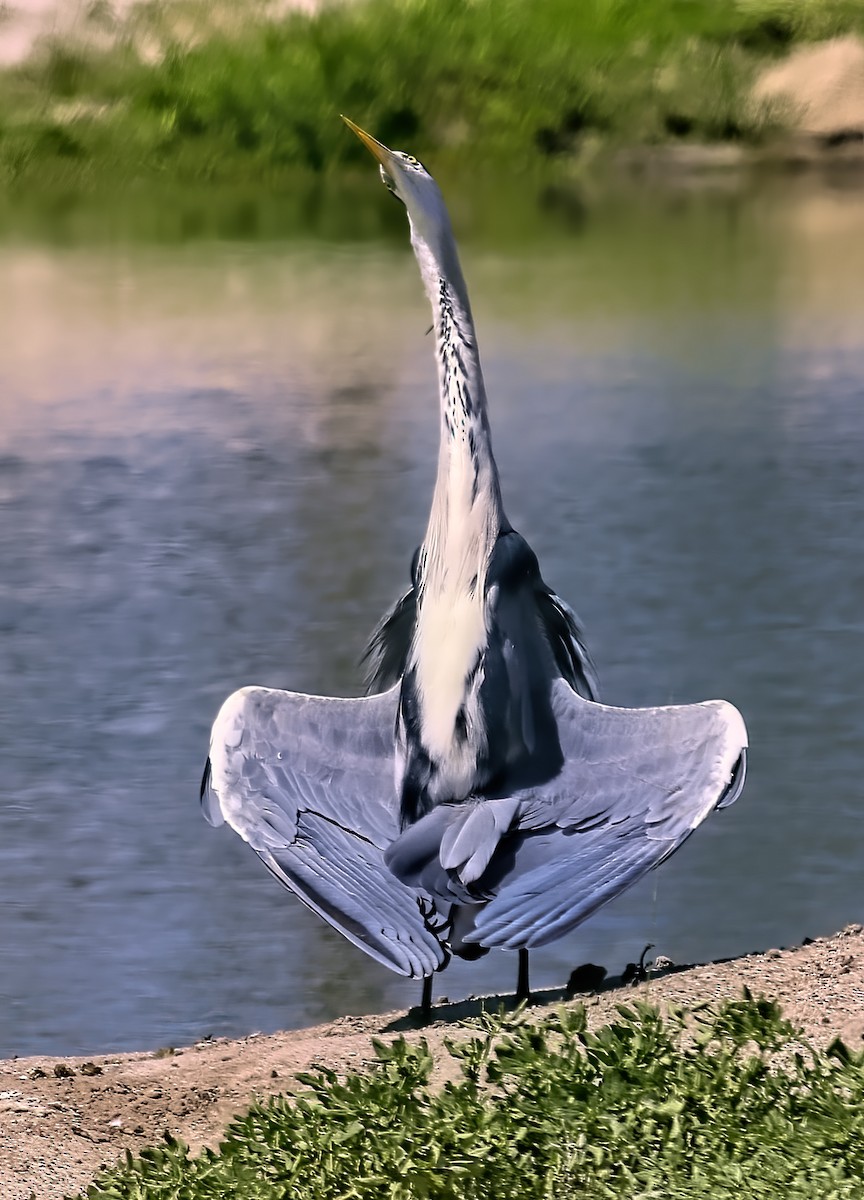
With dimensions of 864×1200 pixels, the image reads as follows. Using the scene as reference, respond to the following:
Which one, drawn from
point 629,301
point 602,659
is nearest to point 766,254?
point 629,301

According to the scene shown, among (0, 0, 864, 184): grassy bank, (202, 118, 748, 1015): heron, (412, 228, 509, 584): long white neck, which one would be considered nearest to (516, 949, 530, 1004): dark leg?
(202, 118, 748, 1015): heron

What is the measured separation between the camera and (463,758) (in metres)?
4.29

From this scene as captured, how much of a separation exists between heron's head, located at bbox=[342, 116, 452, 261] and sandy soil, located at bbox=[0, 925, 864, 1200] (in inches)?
56.0

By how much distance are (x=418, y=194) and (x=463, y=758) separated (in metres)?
1.05

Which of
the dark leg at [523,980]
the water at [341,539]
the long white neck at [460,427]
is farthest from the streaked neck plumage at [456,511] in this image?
the water at [341,539]

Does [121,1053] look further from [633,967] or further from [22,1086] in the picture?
[633,967]

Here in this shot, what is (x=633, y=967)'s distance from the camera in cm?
418

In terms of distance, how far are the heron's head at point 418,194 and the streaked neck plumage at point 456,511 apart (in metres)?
0.02

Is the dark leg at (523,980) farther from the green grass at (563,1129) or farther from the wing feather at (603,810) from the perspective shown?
the green grass at (563,1129)

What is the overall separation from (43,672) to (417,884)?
10.5 ft

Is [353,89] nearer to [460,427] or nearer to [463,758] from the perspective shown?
[460,427]

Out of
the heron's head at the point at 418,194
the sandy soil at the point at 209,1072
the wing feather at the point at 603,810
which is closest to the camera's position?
the sandy soil at the point at 209,1072

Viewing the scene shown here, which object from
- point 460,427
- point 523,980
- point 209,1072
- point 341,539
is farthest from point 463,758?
point 341,539

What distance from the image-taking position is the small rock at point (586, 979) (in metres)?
4.15
